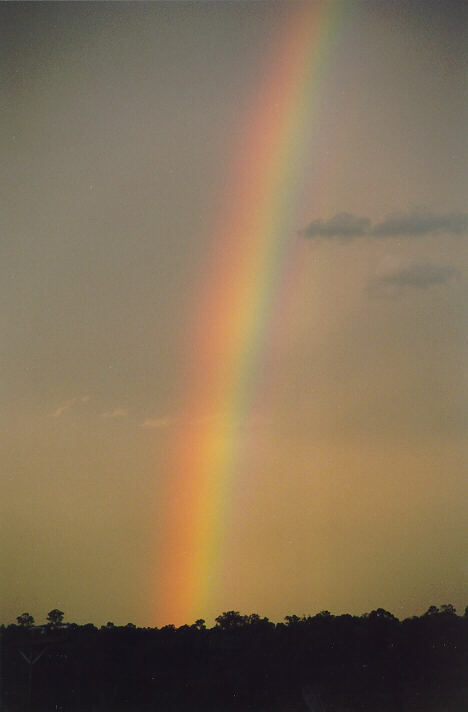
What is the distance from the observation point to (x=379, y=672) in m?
34.3

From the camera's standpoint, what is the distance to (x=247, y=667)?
35062 millimetres

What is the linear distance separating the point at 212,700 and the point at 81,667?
16.2 feet

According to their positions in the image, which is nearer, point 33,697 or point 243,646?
point 33,697

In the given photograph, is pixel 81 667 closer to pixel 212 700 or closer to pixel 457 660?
Answer: pixel 212 700

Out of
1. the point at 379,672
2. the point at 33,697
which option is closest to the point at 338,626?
the point at 379,672

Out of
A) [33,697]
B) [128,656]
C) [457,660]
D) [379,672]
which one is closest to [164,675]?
[128,656]

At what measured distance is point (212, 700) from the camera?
1294 inches

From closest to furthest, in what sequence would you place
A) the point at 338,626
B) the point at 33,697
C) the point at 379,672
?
the point at 33,697, the point at 379,672, the point at 338,626

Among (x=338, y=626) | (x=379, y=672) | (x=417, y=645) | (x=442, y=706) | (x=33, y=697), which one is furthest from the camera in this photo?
(x=338, y=626)

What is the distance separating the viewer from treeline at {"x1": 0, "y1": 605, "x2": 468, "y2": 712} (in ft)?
105

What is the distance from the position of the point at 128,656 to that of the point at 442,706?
12.0 meters

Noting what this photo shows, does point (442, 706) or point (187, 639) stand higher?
point (187, 639)

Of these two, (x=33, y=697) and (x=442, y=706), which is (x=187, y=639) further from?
(x=442, y=706)

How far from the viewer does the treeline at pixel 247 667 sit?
3186 centimetres
